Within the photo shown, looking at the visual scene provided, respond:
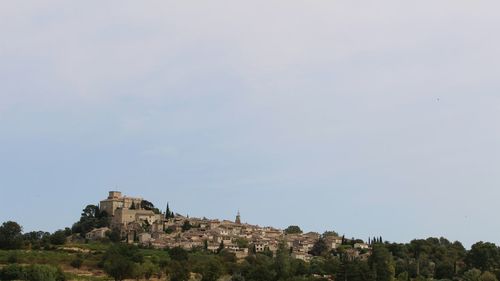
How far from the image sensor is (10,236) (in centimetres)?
7888

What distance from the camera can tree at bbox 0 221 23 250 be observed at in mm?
77062

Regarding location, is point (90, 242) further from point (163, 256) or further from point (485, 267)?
point (485, 267)

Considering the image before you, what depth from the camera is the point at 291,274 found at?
64562mm

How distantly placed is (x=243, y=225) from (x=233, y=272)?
49.3m

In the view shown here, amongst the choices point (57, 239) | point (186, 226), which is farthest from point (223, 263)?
point (186, 226)

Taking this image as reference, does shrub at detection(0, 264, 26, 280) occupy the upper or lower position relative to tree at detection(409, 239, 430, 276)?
lower

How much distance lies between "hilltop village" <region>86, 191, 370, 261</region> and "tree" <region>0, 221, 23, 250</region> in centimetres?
1415

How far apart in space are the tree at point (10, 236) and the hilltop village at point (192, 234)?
1415 cm

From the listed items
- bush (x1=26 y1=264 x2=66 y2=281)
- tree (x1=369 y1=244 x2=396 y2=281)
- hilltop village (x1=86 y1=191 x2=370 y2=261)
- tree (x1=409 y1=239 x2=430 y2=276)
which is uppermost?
hilltop village (x1=86 y1=191 x2=370 y2=261)

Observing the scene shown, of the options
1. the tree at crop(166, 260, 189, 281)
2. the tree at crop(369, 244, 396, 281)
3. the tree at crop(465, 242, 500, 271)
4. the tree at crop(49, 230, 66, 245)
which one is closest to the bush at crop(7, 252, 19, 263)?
the tree at crop(166, 260, 189, 281)

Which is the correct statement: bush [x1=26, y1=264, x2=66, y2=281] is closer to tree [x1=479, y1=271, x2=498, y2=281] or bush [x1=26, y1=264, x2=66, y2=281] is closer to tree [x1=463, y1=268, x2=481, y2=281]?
tree [x1=463, y1=268, x2=481, y2=281]

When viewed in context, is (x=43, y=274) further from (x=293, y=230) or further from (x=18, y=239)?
(x=293, y=230)

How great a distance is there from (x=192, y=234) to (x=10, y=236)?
80.6 feet

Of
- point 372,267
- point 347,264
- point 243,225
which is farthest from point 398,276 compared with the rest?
point 243,225
